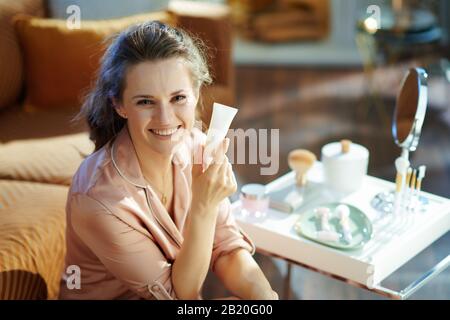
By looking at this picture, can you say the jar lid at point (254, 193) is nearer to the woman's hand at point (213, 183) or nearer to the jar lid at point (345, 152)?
the jar lid at point (345, 152)

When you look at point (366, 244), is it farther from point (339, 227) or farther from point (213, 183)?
point (213, 183)

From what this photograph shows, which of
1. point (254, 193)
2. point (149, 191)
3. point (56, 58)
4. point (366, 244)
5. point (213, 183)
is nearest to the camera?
point (213, 183)

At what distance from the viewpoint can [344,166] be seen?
6.81 feet

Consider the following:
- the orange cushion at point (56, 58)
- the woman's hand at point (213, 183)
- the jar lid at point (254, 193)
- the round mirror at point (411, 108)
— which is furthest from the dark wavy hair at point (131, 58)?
the orange cushion at point (56, 58)

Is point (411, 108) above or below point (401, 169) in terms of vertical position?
above

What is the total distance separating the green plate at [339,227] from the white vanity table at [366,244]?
15 mm

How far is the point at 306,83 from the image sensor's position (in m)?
4.00

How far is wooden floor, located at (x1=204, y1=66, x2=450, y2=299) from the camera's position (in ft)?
8.05

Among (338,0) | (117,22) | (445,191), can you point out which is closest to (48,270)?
(117,22)

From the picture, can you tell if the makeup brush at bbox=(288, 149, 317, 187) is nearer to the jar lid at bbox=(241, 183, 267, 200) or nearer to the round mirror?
the jar lid at bbox=(241, 183, 267, 200)

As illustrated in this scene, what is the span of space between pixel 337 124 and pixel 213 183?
7.02 ft
